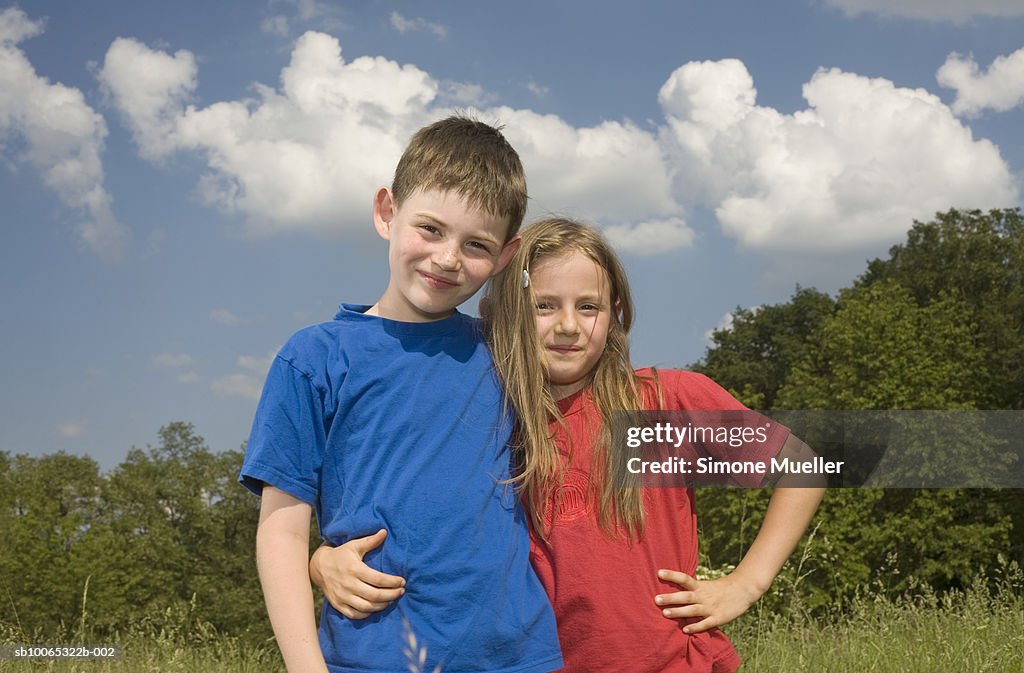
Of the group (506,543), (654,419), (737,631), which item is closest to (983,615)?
(737,631)

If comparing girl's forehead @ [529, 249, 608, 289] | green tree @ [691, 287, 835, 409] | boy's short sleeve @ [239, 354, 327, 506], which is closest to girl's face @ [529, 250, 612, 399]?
girl's forehead @ [529, 249, 608, 289]

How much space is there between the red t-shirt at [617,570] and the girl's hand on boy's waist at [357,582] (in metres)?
0.50

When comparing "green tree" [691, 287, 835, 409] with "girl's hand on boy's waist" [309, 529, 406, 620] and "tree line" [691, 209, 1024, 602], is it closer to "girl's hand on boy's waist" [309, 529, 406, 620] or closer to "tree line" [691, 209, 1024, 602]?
"tree line" [691, 209, 1024, 602]

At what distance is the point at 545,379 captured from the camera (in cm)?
281

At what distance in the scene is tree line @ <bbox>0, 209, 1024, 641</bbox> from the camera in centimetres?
2955

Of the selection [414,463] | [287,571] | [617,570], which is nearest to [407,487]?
[414,463]

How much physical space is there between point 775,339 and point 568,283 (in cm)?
3821

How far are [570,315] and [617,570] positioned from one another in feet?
2.40

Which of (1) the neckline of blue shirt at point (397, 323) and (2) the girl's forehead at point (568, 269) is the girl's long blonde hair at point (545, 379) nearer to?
(2) the girl's forehead at point (568, 269)

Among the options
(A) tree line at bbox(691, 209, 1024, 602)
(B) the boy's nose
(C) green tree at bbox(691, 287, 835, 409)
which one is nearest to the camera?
(B) the boy's nose

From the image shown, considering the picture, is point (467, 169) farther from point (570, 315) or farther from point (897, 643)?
point (897, 643)

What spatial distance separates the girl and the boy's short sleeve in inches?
8.1

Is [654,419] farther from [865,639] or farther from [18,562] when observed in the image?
[18,562]

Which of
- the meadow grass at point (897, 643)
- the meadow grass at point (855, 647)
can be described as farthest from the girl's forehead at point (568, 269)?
the meadow grass at point (897, 643)
